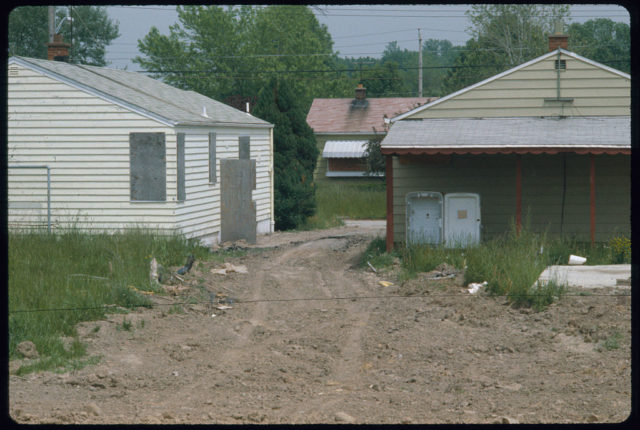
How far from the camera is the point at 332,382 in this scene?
8.12 meters

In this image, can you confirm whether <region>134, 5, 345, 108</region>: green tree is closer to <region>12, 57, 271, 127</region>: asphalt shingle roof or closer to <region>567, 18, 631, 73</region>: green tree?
<region>567, 18, 631, 73</region>: green tree

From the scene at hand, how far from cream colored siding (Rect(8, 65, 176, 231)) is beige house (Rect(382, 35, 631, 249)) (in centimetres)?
543

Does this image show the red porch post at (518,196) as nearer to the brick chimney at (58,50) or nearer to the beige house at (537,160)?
the beige house at (537,160)

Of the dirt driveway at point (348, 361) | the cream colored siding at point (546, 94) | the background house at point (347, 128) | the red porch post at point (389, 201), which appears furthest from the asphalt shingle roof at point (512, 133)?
the background house at point (347, 128)

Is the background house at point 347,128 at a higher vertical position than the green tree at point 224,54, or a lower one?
lower

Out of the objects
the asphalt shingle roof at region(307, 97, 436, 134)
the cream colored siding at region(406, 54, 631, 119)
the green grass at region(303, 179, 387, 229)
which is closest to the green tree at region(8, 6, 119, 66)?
the asphalt shingle roof at region(307, 97, 436, 134)

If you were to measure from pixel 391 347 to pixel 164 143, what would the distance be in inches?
339

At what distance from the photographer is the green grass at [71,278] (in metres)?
9.00

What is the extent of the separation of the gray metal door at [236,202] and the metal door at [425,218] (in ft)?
17.8

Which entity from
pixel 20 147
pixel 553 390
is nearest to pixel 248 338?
pixel 553 390

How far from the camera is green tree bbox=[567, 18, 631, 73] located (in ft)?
147

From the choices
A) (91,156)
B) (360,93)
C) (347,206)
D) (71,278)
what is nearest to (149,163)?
(91,156)

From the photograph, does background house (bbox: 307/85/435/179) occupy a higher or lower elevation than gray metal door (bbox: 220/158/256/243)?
higher

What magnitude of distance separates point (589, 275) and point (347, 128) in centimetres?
3006
